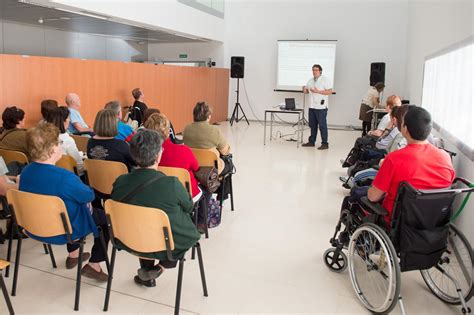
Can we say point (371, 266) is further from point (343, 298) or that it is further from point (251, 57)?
point (251, 57)

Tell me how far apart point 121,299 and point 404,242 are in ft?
5.93

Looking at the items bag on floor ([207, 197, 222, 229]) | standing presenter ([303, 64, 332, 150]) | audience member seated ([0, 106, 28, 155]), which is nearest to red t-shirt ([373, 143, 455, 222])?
bag on floor ([207, 197, 222, 229])

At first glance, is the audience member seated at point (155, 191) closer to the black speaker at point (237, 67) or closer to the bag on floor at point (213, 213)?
the bag on floor at point (213, 213)

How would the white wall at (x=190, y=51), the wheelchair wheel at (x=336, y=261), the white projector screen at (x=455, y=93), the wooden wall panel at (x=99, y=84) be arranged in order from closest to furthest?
the wheelchair wheel at (x=336, y=261) < the white projector screen at (x=455, y=93) < the wooden wall panel at (x=99, y=84) < the white wall at (x=190, y=51)

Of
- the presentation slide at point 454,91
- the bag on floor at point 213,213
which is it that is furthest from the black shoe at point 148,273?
the presentation slide at point 454,91

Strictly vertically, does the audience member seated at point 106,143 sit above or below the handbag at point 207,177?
above

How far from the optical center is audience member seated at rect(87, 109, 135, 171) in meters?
3.21

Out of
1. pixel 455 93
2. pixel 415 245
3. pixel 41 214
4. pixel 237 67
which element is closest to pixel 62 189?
pixel 41 214

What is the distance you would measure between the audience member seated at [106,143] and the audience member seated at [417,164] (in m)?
1.99

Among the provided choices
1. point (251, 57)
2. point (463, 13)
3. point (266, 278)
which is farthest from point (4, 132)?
point (251, 57)

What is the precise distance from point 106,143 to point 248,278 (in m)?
1.54

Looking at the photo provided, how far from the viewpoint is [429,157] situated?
2469 millimetres

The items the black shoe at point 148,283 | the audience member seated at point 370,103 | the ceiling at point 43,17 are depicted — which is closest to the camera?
the black shoe at point 148,283

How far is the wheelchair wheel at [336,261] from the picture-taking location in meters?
3.07
